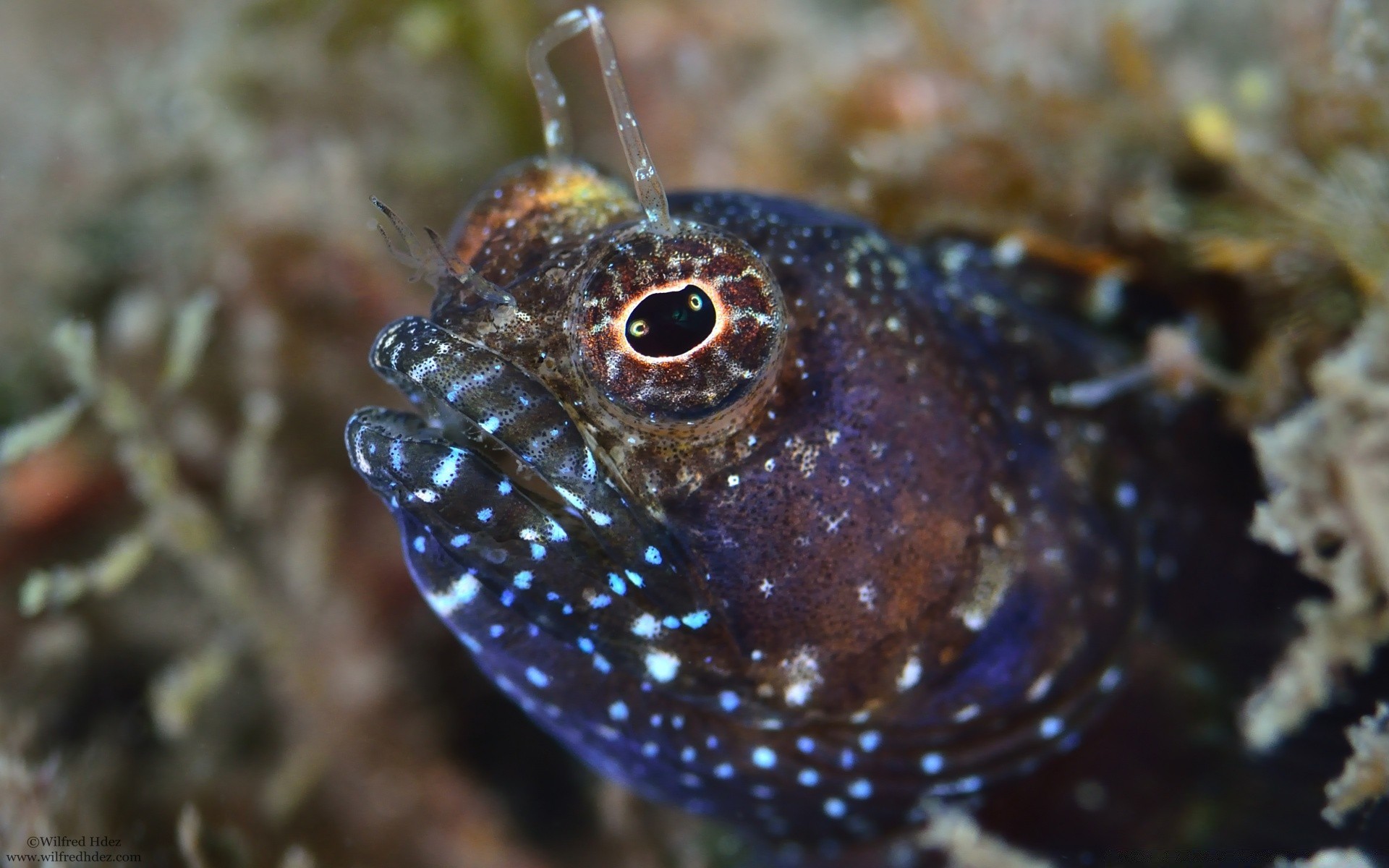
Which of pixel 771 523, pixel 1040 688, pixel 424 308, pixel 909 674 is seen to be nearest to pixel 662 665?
pixel 771 523

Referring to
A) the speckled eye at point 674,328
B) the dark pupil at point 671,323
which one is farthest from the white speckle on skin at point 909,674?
the dark pupil at point 671,323

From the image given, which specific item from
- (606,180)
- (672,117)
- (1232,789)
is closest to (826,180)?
(672,117)

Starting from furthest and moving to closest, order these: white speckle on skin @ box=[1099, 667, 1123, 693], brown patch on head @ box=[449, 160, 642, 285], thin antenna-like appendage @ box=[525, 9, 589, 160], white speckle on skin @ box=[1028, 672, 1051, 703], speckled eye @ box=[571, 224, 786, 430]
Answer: white speckle on skin @ box=[1099, 667, 1123, 693], white speckle on skin @ box=[1028, 672, 1051, 703], thin antenna-like appendage @ box=[525, 9, 589, 160], brown patch on head @ box=[449, 160, 642, 285], speckled eye @ box=[571, 224, 786, 430]

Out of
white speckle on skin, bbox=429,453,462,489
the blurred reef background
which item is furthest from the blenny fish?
the blurred reef background

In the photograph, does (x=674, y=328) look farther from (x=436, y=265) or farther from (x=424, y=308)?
(x=424, y=308)

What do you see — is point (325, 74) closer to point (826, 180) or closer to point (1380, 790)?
point (826, 180)

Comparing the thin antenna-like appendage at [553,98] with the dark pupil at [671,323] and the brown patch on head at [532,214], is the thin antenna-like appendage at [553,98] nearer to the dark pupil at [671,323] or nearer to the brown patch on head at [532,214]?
the brown patch on head at [532,214]

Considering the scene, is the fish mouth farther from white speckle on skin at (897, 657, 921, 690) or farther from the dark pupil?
white speckle on skin at (897, 657, 921, 690)
